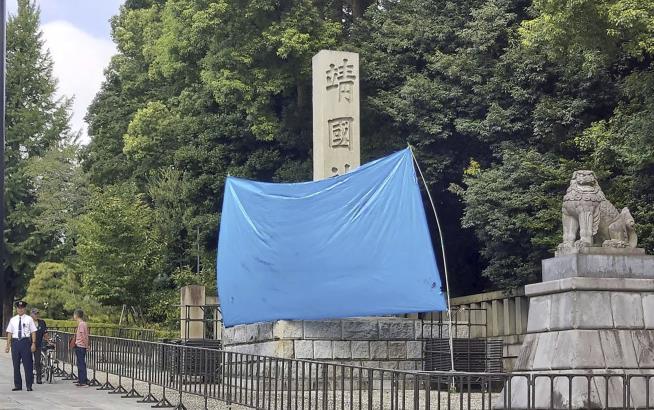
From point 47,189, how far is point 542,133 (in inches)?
1066

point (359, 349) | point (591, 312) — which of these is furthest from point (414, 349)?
point (591, 312)

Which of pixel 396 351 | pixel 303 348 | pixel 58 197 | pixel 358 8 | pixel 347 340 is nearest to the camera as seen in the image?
pixel 303 348

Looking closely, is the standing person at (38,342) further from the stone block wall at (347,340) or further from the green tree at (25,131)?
the green tree at (25,131)

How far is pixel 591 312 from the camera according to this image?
12328 millimetres

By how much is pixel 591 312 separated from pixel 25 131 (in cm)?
3971

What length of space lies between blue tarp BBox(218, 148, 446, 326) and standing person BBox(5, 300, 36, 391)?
3180mm

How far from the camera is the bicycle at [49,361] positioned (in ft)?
61.9

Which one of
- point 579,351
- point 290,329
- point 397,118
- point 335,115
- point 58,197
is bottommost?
point 290,329

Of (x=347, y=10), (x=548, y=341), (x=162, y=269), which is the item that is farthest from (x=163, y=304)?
(x=548, y=341)

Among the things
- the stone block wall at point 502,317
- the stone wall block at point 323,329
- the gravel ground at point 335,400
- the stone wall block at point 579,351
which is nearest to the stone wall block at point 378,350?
the stone wall block at point 323,329

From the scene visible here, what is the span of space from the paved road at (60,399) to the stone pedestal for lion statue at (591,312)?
5.47m

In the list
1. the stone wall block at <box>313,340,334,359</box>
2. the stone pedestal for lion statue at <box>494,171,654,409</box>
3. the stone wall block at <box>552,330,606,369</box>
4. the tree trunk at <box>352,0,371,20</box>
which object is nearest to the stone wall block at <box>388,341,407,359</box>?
the stone wall block at <box>313,340,334,359</box>

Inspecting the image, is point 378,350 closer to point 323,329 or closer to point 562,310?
point 323,329

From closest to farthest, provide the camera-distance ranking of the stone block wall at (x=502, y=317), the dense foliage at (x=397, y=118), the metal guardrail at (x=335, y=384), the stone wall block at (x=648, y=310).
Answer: the metal guardrail at (x=335, y=384) → the stone wall block at (x=648, y=310) → the dense foliage at (x=397, y=118) → the stone block wall at (x=502, y=317)
